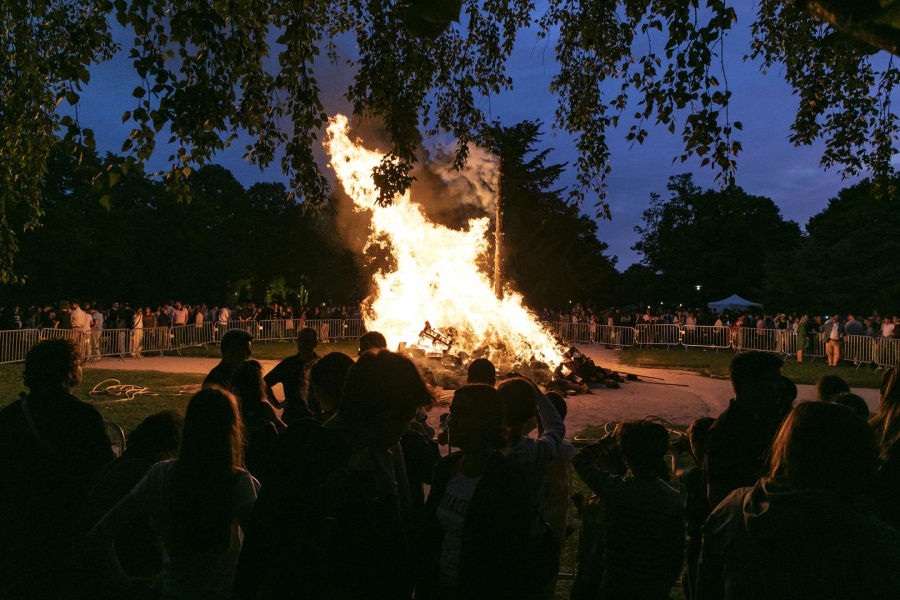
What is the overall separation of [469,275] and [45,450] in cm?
1914

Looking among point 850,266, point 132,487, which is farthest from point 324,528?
point 850,266

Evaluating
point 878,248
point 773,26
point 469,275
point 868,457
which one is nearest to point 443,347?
point 469,275

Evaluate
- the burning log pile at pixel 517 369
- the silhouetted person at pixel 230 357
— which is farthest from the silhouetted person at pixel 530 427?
the burning log pile at pixel 517 369

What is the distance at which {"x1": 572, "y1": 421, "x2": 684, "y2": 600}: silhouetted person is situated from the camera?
114 inches

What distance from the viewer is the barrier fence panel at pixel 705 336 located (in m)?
26.4

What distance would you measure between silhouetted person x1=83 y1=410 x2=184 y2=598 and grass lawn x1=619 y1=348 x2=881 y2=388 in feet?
48.9

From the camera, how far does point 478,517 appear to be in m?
2.25

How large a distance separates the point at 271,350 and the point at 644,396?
49.9 feet

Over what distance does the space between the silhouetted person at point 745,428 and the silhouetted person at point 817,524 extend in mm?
920

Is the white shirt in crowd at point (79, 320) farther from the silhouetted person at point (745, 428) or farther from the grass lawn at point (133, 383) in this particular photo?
the silhouetted person at point (745, 428)

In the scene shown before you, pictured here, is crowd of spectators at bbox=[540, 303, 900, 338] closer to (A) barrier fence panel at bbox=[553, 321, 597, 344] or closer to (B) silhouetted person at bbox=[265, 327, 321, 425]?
(A) barrier fence panel at bbox=[553, 321, 597, 344]

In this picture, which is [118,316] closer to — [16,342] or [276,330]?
[16,342]

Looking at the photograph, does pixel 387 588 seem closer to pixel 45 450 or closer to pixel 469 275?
pixel 45 450

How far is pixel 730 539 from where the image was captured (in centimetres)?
209
